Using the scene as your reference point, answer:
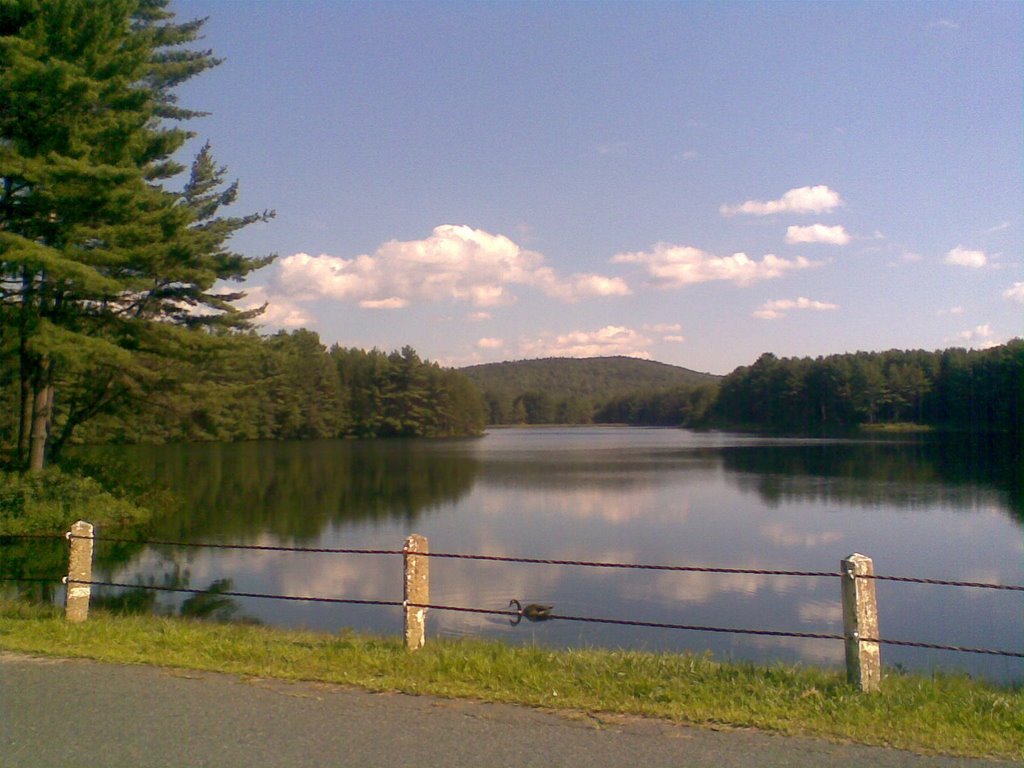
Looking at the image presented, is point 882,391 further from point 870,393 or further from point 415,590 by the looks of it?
point 415,590

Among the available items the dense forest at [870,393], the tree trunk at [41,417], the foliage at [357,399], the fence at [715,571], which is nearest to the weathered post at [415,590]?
the fence at [715,571]

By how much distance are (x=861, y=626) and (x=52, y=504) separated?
18.5 meters

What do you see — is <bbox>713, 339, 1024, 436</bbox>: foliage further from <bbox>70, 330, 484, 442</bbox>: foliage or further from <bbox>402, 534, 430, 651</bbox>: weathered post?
<bbox>402, 534, 430, 651</bbox>: weathered post

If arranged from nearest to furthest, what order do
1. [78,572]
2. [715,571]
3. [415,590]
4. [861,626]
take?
[861,626]
[715,571]
[415,590]
[78,572]

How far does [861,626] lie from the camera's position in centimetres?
603

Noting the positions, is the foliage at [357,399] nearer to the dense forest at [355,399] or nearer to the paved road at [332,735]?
the dense forest at [355,399]

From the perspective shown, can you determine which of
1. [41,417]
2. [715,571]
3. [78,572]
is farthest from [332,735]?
[41,417]

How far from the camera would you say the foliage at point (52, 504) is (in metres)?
18.7

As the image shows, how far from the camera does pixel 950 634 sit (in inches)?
481

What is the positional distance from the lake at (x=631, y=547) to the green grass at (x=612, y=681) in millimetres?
3106

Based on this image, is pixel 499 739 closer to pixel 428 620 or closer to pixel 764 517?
pixel 428 620

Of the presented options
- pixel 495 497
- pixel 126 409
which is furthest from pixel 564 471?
pixel 126 409

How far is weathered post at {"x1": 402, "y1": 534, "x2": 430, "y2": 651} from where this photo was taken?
7.27 metres

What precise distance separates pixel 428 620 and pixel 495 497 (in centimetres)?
1789
